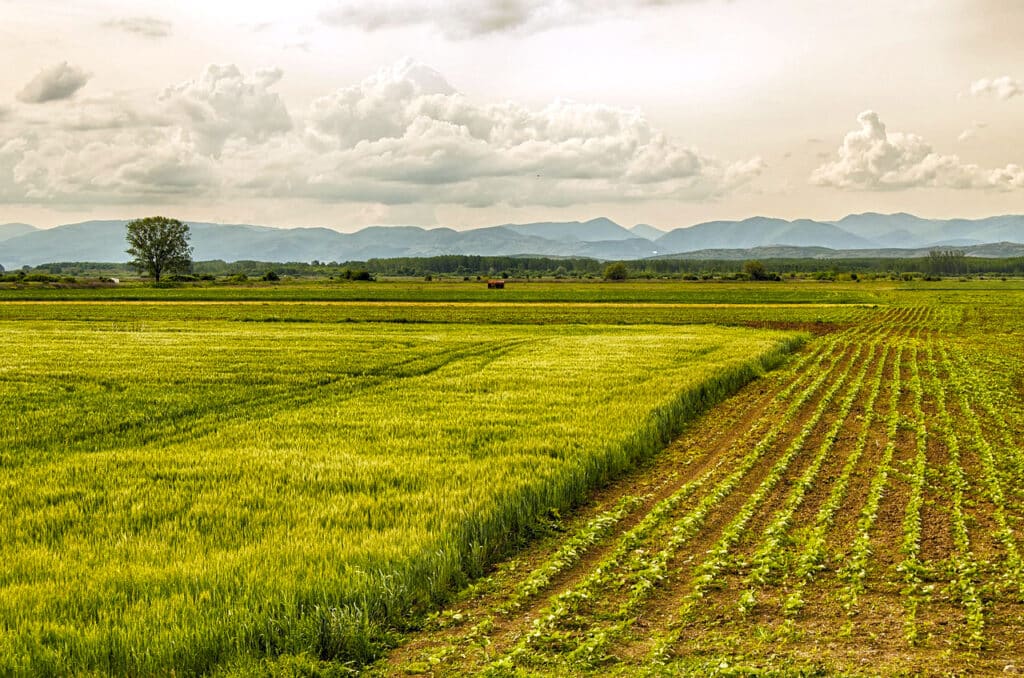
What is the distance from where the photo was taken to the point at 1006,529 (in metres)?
10.5

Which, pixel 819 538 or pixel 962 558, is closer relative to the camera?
pixel 962 558

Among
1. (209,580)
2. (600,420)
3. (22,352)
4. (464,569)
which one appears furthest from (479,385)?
(22,352)

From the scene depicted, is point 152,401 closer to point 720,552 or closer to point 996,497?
point 720,552

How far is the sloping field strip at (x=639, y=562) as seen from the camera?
7508mm

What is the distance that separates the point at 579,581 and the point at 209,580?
4266 millimetres

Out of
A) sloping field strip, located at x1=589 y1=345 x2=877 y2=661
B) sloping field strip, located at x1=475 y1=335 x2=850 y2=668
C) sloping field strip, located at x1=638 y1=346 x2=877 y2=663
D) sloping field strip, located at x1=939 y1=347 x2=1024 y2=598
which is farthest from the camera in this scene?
sloping field strip, located at x1=939 y1=347 x2=1024 y2=598

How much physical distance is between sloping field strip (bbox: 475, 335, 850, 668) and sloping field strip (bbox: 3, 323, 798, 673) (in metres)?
1.53

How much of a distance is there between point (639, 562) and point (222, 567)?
5093 millimetres

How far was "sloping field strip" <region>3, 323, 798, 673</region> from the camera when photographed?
6.80 meters

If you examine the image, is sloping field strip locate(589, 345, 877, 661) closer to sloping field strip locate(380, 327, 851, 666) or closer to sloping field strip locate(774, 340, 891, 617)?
sloping field strip locate(774, 340, 891, 617)

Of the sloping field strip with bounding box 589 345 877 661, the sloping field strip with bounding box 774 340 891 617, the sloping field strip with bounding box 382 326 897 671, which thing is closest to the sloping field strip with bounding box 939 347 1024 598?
the sloping field strip with bounding box 774 340 891 617

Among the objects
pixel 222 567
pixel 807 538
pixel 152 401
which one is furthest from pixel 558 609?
pixel 152 401

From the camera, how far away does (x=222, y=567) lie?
8273 millimetres

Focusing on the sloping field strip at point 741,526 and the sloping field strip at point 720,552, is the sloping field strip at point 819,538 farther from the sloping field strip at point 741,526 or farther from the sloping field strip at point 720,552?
the sloping field strip at point 720,552
